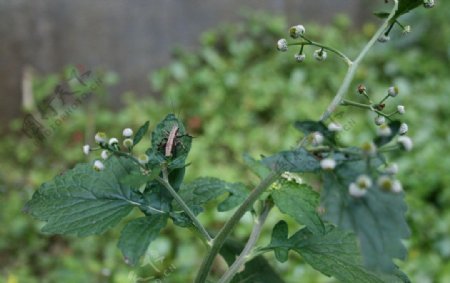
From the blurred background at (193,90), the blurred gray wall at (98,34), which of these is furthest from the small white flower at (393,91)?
the blurred gray wall at (98,34)

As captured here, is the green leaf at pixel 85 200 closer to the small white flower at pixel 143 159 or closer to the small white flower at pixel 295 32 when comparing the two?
the small white flower at pixel 143 159

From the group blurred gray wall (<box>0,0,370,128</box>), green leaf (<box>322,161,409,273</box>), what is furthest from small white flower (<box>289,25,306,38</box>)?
blurred gray wall (<box>0,0,370,128</box>)

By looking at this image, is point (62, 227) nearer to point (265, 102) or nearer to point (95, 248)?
point (95, 248)

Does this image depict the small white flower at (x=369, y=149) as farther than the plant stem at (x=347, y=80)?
No

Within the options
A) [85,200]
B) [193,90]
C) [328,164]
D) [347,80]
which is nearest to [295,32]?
[347,80]

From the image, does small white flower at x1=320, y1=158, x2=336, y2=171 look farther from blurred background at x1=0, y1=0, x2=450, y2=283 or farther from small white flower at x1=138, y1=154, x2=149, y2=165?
blurred background at x1=0, y1=0, x2=450, y2=283

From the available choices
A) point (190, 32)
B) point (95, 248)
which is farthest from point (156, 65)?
point (95, 248)

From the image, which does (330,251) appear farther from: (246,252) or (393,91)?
(393,91)
